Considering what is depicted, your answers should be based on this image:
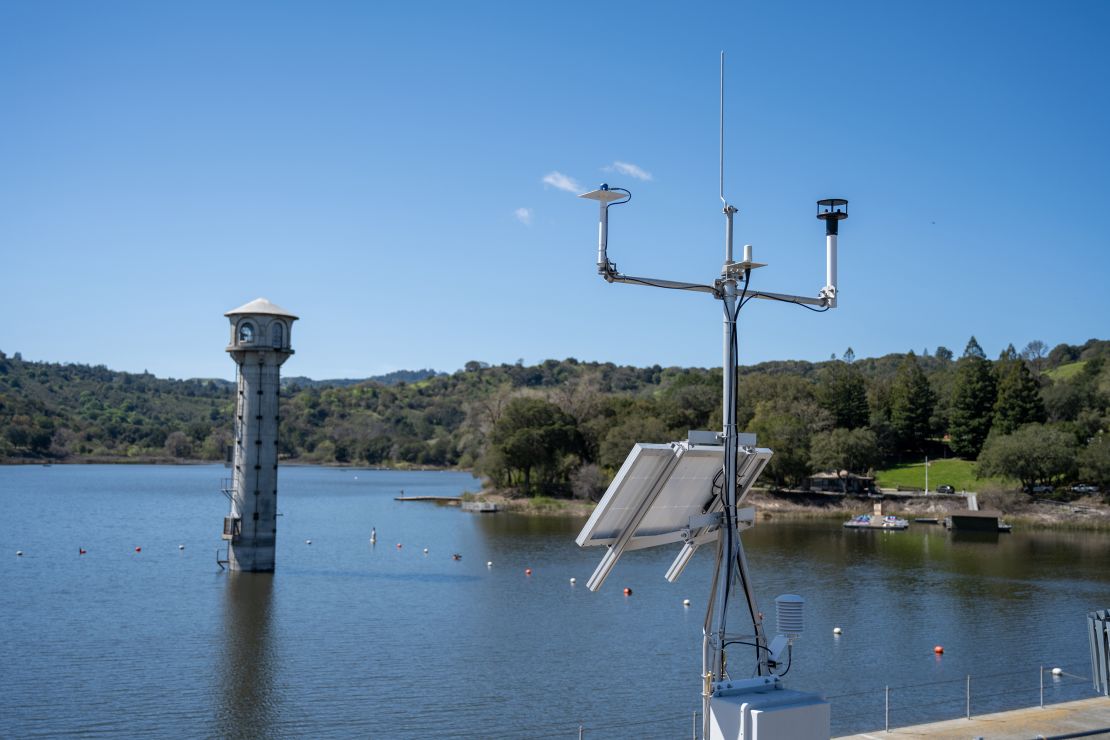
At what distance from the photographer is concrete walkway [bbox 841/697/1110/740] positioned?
1967 centimetres

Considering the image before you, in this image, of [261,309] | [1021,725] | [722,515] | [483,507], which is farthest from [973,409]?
[722,515]

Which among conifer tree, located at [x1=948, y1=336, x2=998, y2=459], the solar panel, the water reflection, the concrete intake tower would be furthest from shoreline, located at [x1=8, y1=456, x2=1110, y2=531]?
the solar panel

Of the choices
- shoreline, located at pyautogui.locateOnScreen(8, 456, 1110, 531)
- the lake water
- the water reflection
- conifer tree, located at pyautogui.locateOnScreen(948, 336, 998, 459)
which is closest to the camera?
the water reflection

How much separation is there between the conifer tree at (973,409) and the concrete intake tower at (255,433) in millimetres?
84758

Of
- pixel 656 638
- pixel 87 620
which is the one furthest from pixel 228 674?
pixel 656 638

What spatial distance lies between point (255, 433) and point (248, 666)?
21491 mm

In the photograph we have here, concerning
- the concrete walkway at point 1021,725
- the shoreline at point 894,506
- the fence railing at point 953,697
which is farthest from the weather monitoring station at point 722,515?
the shoreline at point 894,506

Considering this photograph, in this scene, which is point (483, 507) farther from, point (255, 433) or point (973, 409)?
point (973, 409)

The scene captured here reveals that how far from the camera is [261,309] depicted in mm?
55469

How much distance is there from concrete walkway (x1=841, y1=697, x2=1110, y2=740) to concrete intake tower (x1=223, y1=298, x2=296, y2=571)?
39.9m

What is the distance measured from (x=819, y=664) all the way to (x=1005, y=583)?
2568cm

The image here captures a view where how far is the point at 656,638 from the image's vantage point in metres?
40.3

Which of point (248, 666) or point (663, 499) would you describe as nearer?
point (663, 499)

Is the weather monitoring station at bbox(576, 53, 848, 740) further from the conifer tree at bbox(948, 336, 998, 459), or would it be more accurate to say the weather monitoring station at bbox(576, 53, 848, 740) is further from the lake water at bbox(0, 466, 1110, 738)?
the conifer tree at bbox(948, 336, 998, 459)
